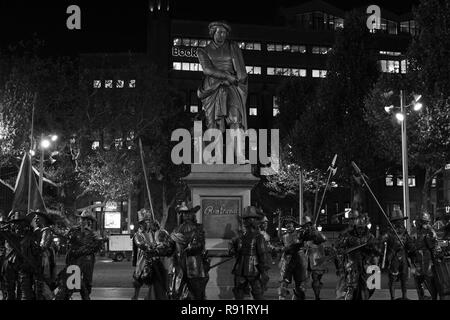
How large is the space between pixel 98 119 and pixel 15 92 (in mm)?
8154

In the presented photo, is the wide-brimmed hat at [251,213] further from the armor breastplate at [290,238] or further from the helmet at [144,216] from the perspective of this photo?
the armor breastplate at [290,238]

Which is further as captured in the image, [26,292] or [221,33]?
[221,33]

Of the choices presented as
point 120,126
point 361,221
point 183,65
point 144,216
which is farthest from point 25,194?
point 183,65

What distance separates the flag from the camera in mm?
15439

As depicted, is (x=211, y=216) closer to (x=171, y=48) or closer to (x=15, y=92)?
(x=15, y=92)

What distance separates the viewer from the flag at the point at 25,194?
1544 cm

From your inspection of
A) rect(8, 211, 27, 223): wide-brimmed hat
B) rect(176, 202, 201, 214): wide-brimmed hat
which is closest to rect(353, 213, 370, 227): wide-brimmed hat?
rect(176, 202, 201, 214): wide-brimmed hat

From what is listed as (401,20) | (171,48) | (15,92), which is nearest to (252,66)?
(171,48)

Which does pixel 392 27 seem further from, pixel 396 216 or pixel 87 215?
pixel 87 215

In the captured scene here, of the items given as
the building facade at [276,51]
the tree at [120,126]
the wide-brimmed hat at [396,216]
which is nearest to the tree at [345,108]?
the tree at [120,126]

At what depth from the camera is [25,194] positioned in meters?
16.6

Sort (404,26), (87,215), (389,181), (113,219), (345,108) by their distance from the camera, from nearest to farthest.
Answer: (87,215) < (345,108) < (113,219) < (389,181) < (404,26)

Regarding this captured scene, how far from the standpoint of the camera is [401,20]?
89125 mm

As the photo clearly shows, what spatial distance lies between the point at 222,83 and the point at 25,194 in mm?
5509
